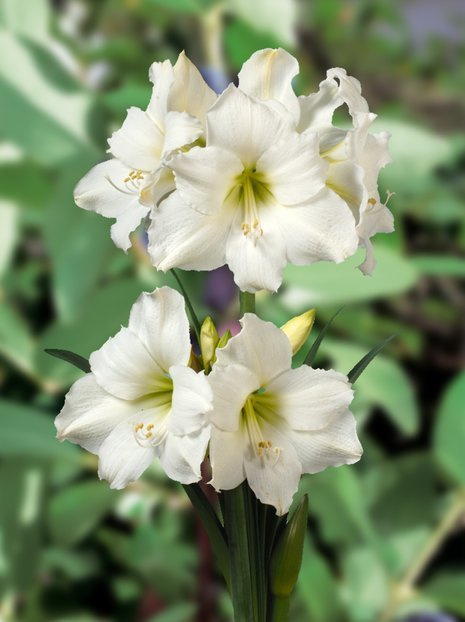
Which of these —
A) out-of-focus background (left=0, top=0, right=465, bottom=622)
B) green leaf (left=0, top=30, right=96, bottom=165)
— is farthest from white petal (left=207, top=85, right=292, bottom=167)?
green leaf (left=0, top=30, right=96, bottom=165)

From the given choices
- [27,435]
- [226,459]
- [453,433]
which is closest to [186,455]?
[226,459]

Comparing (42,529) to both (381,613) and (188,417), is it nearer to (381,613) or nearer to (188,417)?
(381,613)

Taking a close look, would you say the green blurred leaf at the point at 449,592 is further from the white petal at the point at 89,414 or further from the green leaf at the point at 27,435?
the white petal at the point at 89,414

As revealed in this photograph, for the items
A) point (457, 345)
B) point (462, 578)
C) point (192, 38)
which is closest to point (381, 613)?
point (462, 578)

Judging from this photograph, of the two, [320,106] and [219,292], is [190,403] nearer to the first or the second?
[320,106]

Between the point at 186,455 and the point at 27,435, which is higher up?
the point at 186,455

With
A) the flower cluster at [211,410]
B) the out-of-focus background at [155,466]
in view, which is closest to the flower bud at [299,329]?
the flower cluster at [211,410]
